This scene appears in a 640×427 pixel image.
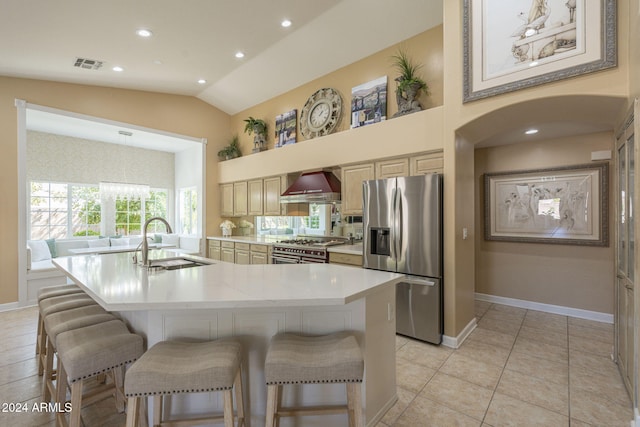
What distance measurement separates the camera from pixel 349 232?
475 cm

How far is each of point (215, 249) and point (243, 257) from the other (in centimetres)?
106

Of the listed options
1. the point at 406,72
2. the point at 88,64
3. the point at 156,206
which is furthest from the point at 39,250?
the point at 406,72

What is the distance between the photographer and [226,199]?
6.56m

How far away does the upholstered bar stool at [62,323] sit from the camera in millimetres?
1882

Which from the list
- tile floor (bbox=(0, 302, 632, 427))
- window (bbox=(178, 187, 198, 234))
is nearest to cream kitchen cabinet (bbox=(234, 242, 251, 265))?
window (bbox=(178, 187, 198, 234))

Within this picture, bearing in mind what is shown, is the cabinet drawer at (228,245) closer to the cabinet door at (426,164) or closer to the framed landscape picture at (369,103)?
the framed landscape picture at (369,103)

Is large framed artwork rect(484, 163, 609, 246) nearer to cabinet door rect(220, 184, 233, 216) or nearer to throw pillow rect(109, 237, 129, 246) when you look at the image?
cabinet door rect(220, 184, 233, 216)

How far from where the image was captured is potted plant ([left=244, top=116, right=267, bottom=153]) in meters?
5.86

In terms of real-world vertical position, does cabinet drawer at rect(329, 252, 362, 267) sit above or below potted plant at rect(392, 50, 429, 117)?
below

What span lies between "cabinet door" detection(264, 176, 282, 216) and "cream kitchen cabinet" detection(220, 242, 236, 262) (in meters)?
1.01

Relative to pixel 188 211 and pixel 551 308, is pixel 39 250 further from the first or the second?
pixel 551 308

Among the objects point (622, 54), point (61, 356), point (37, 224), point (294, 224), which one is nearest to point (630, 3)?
point (622, 54)

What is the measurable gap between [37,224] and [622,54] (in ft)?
29.4

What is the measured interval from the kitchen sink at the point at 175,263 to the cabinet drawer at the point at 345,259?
179 cm
